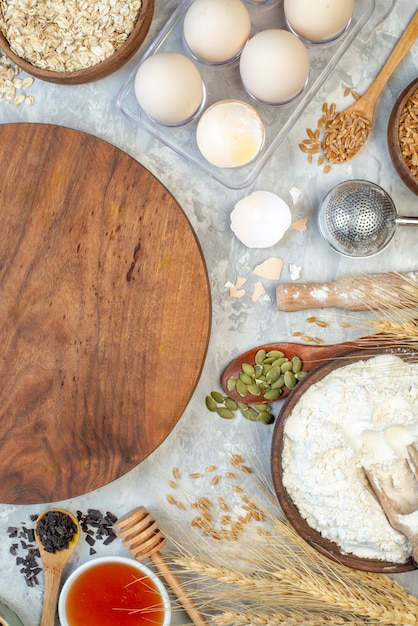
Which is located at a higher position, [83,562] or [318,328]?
[318,328]

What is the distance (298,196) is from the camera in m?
1.41

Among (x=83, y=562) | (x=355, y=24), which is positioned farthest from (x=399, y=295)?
(x=83, y=562)

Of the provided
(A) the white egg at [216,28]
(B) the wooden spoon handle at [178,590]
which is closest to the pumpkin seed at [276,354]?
(B) the wooden spoon handle at [178,590]

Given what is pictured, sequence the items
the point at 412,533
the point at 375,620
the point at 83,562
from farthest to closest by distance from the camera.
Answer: the point at 83,562
the point at 375,620
the point at 412,533

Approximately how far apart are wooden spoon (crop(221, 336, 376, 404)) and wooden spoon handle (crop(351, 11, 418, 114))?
507mm

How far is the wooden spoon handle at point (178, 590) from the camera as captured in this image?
4.50 feet

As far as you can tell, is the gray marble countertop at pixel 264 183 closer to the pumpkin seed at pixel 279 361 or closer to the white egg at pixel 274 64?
the pumpkin seed at pixel 279 361

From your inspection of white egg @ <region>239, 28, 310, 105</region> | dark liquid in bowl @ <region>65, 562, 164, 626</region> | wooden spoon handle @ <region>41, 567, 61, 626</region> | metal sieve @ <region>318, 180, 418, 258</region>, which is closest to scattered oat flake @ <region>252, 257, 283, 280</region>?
metal sieve @ <region>318, 180, 418, 258</region>

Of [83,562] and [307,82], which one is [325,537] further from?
[307,82]

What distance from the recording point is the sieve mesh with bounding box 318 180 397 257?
4.33ft

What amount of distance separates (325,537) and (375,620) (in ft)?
0.67

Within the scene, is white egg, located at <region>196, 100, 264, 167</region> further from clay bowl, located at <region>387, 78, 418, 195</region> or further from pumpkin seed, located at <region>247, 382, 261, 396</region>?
pumpkin seed, located at <region>247, 382, 261, 396</region>

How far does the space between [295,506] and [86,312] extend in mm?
563

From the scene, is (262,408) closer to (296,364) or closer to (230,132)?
(296,364)
